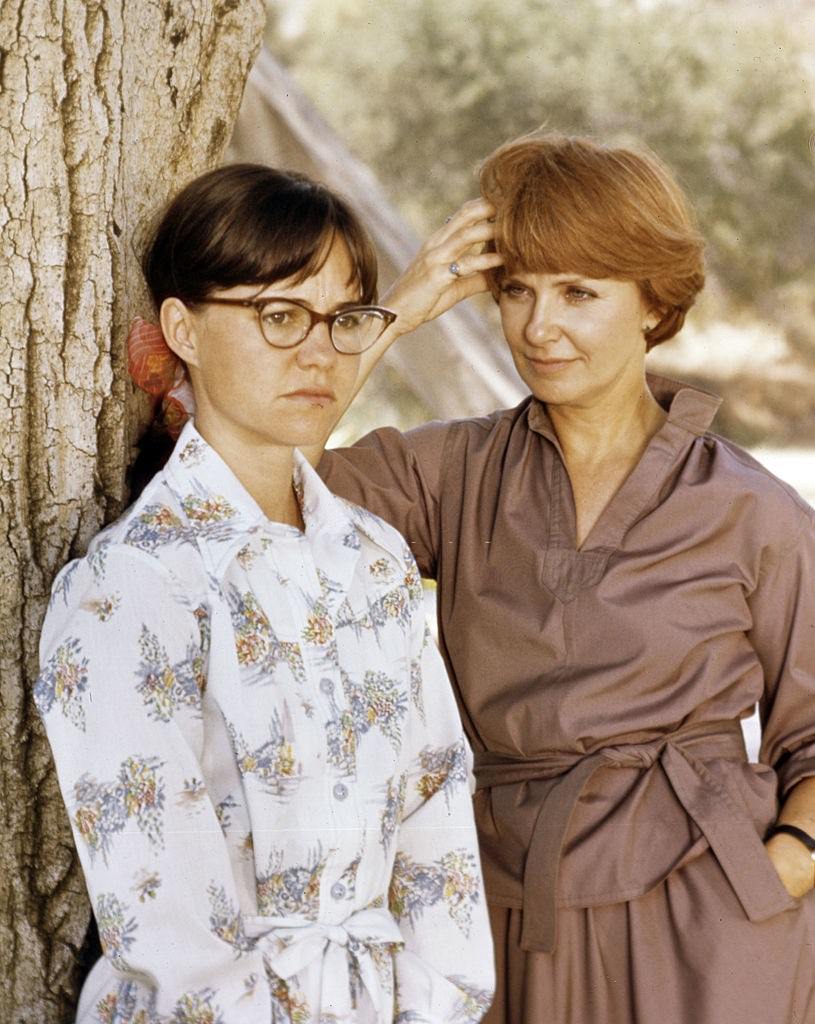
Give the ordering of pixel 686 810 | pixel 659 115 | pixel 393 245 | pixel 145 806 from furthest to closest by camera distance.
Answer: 1. pixel 659 115
2. pixel 393 245
3. pixel 686 810
4. pixel 145 806

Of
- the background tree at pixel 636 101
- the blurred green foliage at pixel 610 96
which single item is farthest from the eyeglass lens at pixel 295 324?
the blurred green foliage at pixel 610 96

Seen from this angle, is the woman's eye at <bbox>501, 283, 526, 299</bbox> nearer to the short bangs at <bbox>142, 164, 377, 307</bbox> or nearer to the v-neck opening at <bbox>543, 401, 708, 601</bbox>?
the v-neck opening at <bbox>543, 401, 708, 601</bbox>

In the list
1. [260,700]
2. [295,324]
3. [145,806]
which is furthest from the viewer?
[295,324]

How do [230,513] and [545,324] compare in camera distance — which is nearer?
[230,513]

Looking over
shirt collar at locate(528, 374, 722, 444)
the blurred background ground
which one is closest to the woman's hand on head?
shirt collar at locate(528, 374, 722, 444)

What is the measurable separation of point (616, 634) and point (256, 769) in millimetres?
764

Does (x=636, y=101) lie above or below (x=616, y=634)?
above

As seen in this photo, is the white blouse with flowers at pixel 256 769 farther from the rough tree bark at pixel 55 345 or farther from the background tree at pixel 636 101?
the background tree at pixel 636 101

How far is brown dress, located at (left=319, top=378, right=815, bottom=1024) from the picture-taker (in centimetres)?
226

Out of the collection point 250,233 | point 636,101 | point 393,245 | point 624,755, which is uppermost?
point 636,101

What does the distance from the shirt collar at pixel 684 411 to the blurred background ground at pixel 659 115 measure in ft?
39.9

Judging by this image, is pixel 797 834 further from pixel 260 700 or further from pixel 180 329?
pixel 180 329

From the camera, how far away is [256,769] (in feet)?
5.60

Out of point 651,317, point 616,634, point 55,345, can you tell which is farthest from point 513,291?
point 55,345
